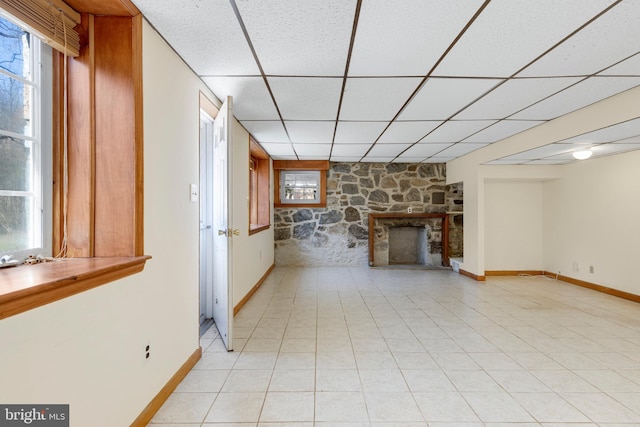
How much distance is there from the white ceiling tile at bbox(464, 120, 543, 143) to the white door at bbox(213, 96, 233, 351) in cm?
285

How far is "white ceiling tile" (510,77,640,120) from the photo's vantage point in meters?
2.32

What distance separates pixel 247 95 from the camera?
8.63 feet

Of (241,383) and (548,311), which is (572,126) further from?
(241,383)

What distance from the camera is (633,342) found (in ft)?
8.79

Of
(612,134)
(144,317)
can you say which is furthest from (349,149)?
(144,317)

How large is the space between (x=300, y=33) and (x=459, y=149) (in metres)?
3.85

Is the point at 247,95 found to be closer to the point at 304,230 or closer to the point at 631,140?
the point at 304,230

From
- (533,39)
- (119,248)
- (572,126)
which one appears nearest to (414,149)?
(572,126)

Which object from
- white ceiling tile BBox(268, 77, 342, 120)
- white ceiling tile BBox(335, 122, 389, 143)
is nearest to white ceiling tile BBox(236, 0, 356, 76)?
white ceiling tile BBox(268, 77, 342, 120)

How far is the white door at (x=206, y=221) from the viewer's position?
317cm

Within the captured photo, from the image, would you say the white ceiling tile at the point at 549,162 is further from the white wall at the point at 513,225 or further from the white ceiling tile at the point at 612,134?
the white ceiling tile at the point at 612,134

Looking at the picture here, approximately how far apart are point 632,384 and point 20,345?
323 cm

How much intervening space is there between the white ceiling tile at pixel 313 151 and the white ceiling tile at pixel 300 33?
2.47 meters

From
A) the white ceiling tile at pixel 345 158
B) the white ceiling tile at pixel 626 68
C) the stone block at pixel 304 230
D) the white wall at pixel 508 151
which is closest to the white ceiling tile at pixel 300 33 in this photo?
the white ceiling tile at pixel 626 68
